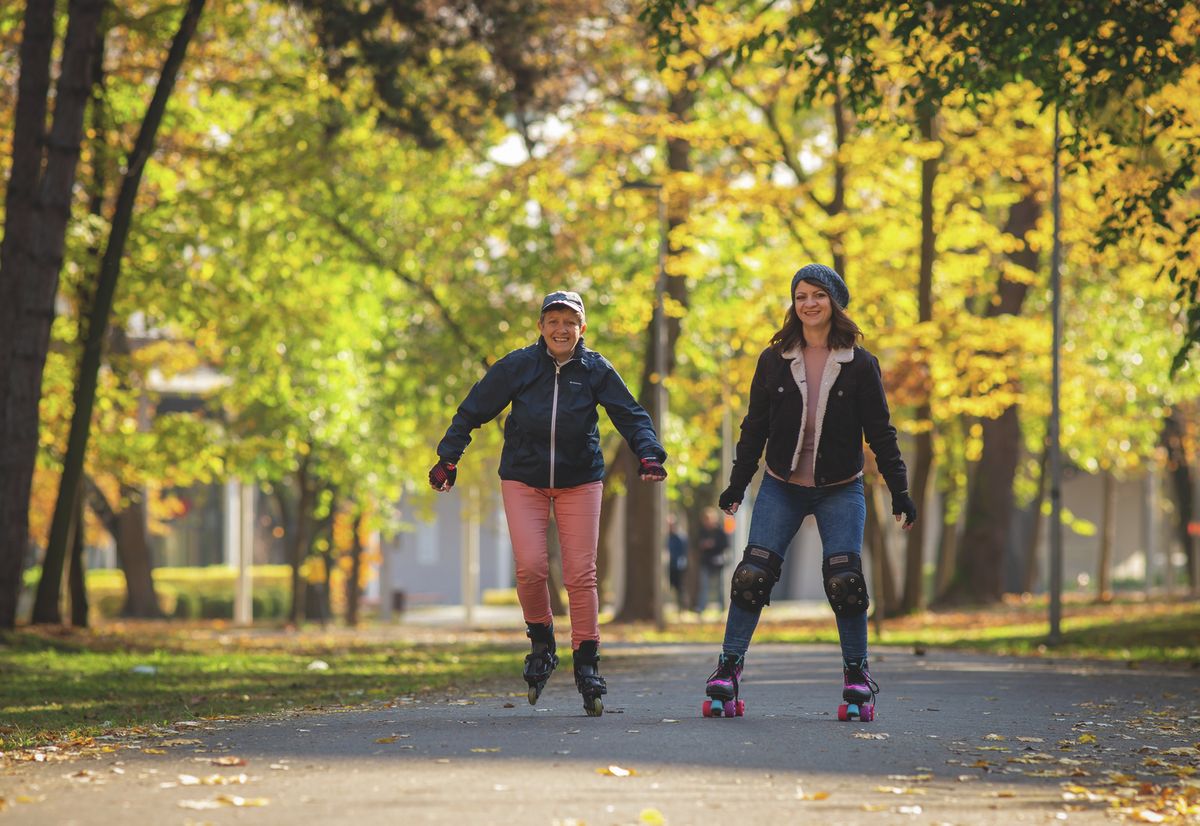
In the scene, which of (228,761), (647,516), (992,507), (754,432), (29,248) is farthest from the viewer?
(992,507)

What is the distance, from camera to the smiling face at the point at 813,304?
812cm

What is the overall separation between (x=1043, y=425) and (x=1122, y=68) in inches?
932

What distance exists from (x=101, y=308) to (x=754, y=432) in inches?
456

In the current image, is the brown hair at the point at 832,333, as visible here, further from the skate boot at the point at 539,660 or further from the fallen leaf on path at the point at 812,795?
the fallen leaf on path at the point at 812,795

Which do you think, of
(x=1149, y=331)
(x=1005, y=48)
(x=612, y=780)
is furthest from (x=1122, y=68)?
(x=1149, y=331)

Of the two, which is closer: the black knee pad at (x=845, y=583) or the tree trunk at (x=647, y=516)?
the black knee pad at (x=845, y=583)

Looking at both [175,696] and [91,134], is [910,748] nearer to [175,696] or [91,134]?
[175,696]

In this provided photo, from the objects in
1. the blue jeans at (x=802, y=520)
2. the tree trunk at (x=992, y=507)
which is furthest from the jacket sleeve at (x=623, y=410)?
the tree trunk at (x=992, y=507)

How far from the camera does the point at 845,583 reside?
820 cm

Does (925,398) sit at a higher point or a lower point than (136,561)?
higher

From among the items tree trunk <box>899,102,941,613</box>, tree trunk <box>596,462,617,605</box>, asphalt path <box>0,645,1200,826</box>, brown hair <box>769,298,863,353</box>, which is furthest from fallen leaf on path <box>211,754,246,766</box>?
tree trunk <box>596,462,617,605</box>

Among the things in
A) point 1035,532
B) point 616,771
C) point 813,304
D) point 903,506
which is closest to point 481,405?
point 813,304

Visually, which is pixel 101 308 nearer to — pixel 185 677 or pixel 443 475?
pixel 185 677

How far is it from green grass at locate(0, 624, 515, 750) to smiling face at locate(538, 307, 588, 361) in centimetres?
254
